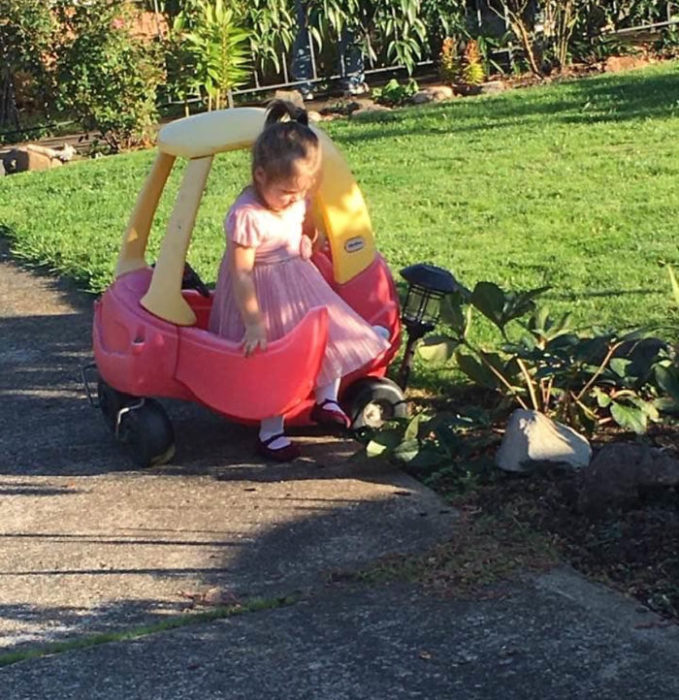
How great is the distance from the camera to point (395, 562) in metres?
4.02

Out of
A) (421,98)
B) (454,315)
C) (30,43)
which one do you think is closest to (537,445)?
(454,315)

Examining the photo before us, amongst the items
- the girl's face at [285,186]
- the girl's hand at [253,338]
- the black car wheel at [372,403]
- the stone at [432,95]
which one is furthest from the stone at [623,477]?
the stone at [432,95]

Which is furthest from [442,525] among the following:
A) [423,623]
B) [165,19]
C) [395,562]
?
[165,19]

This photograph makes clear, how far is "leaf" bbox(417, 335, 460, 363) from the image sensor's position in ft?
15.9

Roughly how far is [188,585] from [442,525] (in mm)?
804

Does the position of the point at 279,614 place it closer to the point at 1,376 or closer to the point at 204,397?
the point at 204,397

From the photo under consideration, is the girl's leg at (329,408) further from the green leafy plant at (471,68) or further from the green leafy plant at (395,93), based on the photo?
the green leafy plant at (471,68)

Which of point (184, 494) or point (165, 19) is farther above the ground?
point (165, 19)

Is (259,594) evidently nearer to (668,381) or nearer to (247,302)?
(247,302)

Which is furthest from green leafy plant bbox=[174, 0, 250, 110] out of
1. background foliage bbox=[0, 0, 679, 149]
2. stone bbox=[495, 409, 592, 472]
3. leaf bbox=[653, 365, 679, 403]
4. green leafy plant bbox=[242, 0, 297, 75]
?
leaf bbox=[653, 365, 679, 403]

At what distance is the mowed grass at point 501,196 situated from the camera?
696 cm

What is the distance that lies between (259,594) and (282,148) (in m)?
1.60

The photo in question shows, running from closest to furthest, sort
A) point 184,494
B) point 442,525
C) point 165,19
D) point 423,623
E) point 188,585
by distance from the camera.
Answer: point 423,623 → point 188,585 → point 442,525 → point 184,494 → point 165,19

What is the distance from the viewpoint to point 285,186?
15.8ft
